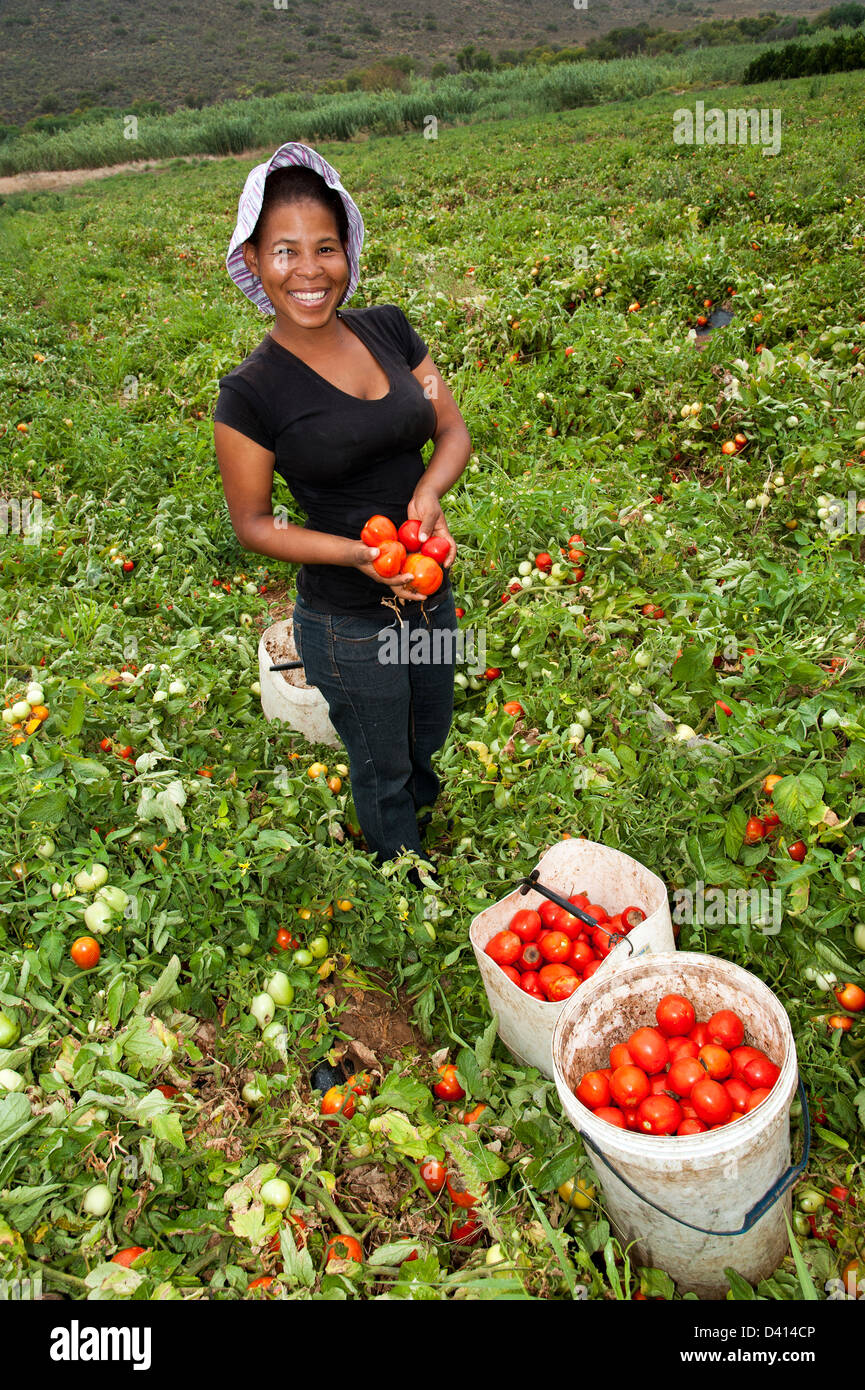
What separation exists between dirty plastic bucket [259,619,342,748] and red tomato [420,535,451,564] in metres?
1.23

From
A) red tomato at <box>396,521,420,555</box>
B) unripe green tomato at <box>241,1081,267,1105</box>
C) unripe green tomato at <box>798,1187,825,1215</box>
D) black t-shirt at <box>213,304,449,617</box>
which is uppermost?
black t-shirt at <box>213,304,449,617</box>

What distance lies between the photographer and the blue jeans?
88.5 inches

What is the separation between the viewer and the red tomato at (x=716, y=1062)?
6.40 feet

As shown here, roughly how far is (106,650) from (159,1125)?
2.35 m

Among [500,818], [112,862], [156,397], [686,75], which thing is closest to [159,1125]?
[112,862]

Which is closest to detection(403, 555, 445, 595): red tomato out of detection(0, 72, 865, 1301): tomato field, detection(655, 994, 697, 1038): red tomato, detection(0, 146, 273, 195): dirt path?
detection(0, 72, 865, 1301): tomato field

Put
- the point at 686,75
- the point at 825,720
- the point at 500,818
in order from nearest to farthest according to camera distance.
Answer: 1. the point at 825,720
2. the point at 500,818
3. the point at 686,75

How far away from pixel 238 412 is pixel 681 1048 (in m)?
1.95

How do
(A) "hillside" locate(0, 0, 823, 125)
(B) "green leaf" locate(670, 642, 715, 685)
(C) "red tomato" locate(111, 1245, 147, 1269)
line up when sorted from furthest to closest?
(A) "hillside" locate(0, 0, 823, 125) → (B) "green leaf" locate(670, 642, 715, 685) → (C) "red tomato" locate(111, 1245, 147, 1269)

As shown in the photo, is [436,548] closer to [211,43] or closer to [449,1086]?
[449,1086]

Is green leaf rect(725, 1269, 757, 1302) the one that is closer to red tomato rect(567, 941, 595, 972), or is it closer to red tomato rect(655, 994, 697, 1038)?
red tomato rect(655, 994, 697, 1038)

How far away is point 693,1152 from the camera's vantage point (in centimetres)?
164

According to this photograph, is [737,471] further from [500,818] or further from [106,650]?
[106,650]

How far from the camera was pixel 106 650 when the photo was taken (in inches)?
145
